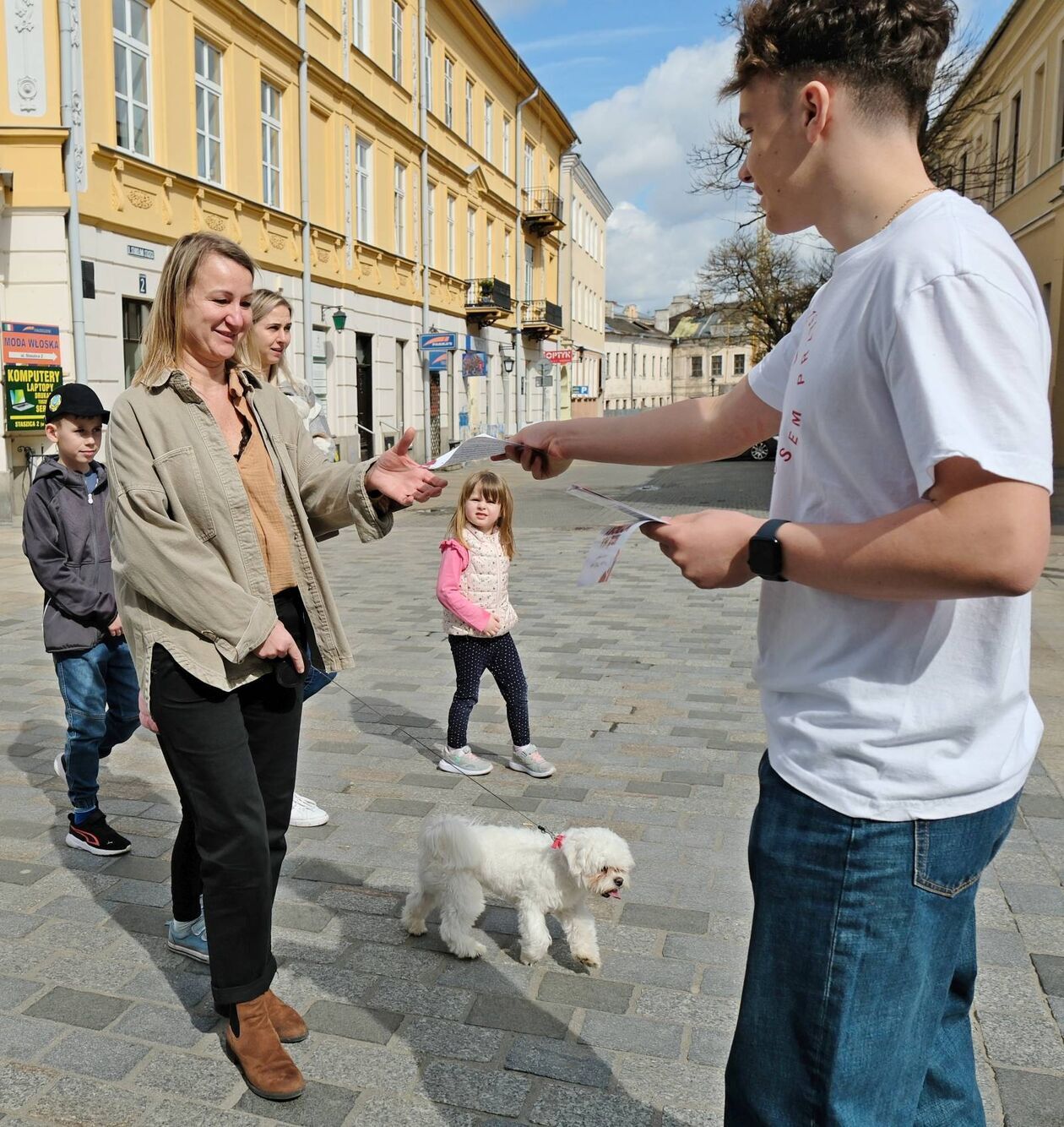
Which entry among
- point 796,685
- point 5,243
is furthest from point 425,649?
point 5,243

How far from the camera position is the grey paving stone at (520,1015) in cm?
295

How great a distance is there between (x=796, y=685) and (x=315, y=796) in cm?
360

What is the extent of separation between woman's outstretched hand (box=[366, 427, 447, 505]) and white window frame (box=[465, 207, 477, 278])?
112 feet

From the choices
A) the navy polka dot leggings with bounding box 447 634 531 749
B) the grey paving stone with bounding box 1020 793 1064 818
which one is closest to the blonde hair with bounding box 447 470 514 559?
the navy polka dot leggings with bounding box 447 634 531 749

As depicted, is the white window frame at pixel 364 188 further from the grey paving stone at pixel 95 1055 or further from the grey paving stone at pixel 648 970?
the grey paving stone at pixel 95 1055

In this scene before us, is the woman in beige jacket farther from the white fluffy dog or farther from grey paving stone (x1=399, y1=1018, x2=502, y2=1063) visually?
the white fluffy dog

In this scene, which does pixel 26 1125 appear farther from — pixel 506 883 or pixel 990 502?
pixel 990 502

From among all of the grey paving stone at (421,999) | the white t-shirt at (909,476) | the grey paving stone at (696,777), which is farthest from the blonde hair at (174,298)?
the grey paving stone at (696,777)

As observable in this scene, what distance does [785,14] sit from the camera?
1.45 meters

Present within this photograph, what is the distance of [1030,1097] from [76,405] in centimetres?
385

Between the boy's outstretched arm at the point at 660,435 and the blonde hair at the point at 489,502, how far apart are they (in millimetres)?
2781

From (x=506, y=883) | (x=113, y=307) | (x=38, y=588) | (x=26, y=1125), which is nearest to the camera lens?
(x=26, y=1125)

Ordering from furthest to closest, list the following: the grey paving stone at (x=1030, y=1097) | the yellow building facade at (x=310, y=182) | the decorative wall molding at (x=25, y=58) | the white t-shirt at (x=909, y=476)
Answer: the yellow building facade at (x=310, y=182), the decorative wall molding at (x=25, y=58), the grey paving stone at (x=1030, y=1097), the white t-shirt at (x=909, y=476)

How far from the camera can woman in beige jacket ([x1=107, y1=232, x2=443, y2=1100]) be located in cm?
259
